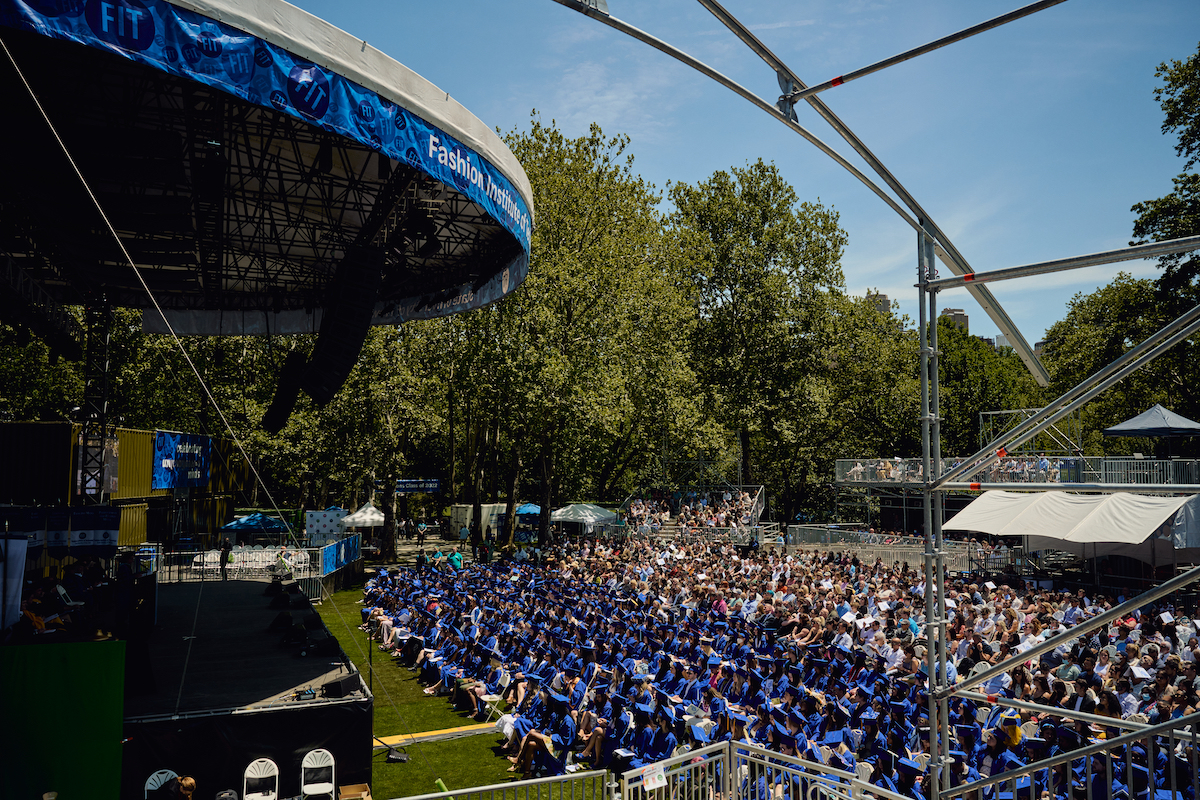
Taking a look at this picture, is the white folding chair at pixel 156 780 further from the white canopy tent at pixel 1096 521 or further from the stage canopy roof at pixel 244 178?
the white canopy tent at pixel 1096 521

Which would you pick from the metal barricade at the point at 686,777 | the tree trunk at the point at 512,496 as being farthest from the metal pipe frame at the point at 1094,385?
the tree trunk at the point at 512,496

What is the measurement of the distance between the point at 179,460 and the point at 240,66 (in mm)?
20845

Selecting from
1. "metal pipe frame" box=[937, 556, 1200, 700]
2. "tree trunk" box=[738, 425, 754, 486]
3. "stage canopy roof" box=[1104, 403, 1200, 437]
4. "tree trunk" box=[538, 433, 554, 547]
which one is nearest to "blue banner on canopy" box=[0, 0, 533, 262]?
"metal pipe frame" box=[937, 556, 1200, 700]

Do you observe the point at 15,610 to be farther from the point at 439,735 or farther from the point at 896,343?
the point at 896,343

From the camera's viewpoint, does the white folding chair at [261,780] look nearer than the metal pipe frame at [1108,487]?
No

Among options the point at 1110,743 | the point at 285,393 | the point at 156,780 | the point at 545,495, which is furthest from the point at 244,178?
the point at 545,495

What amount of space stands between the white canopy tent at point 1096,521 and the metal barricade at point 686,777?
13852 mm

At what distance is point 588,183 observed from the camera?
3228cm

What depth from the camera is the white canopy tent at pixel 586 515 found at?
34531 millimetres

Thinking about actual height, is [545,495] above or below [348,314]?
below

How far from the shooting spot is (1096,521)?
845 inches

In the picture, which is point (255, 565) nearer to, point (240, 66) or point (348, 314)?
point (348, 314)

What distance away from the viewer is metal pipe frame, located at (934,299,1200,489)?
462 centimetres

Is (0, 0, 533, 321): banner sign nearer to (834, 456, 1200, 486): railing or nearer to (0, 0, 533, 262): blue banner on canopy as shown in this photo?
(0, 0, 533, 262): blue banner on canopy
